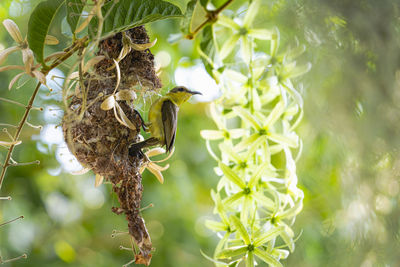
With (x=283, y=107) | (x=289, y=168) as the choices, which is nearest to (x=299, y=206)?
(x=289, y=168)

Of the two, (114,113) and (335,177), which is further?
(335,177)

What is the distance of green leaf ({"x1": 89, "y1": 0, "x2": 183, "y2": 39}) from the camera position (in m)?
0.59

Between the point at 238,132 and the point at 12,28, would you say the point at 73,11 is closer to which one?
the point at 12,28

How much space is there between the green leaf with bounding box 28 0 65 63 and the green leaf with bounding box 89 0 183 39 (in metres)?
0.06

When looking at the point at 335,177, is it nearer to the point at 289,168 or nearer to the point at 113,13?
the point at 289,168

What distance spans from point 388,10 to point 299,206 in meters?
0.36

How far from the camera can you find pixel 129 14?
1.94 feet

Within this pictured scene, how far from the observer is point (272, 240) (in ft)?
2.19

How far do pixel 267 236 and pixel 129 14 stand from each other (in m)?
0.45

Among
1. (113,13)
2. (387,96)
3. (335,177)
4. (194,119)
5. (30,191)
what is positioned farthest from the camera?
(194,119)

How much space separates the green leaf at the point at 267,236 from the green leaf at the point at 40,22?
49 centimetres

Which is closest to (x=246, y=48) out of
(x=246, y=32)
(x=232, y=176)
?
(x=246, y=32)

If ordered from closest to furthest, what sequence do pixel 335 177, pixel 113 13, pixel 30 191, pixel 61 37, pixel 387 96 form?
pixel 387 96
pixel 113 13
pixel 335 177
pixel 61 37
pixel 30 191

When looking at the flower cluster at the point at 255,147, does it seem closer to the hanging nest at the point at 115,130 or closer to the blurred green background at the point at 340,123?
the blurred green background at the point at 340,123
